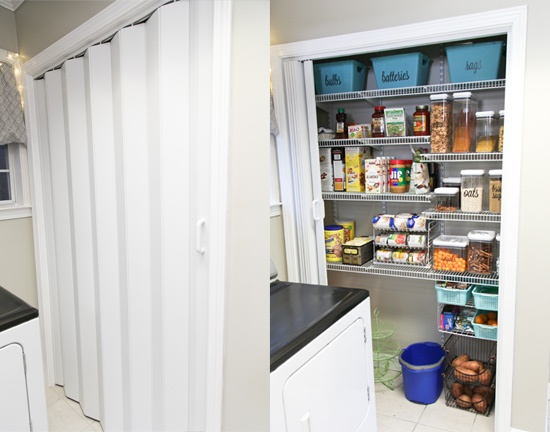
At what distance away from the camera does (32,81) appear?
2.63 metres

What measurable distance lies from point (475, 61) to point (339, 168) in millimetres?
1077

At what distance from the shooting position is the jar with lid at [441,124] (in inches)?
110

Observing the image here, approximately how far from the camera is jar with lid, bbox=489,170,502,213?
2699 mm

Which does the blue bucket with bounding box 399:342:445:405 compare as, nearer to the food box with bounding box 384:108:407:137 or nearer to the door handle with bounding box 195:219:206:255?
the food box with bounding box 384:108:407:137

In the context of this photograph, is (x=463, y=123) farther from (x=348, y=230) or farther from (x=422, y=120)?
(x=348, y=230)

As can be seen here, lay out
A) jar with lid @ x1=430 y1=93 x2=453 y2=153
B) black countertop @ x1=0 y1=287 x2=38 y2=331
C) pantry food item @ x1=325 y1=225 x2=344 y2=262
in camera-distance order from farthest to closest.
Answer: pantry food item @ x1=325 y1=225 x2=344 y2=262, jar with lid @ x1=430 y1=93 x2=453 y2=153, black countertop @ x1=0 y1=287 x2=38 y2=331

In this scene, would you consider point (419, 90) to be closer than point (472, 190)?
No

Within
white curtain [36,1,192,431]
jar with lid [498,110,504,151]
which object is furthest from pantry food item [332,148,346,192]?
white curtain [36,1,192,431]

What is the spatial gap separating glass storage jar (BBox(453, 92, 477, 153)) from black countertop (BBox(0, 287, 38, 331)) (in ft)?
8.04

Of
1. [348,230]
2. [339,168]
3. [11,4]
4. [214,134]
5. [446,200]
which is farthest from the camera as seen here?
[348,230]

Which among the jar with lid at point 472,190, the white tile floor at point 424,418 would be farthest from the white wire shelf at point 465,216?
the white tile floor at point 424,418

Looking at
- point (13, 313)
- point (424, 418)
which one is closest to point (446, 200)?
point (424, 418)

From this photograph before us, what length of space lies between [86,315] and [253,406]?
1255 mm

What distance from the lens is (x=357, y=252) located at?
320cm
